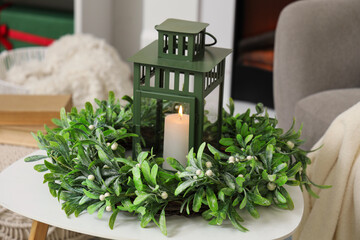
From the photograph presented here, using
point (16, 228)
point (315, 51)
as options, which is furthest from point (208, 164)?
point (315, 51)

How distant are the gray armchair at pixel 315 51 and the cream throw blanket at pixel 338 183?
355mm

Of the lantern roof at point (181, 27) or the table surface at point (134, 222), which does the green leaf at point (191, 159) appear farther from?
the lantern roof at point (181, 27)

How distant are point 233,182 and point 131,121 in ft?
0.99

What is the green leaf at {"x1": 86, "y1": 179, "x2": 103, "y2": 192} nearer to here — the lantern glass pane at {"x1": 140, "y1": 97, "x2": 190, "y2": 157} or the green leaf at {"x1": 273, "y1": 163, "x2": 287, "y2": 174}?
the lantern glass pane at {"x1": 140, "y1": 97, "x2": 190, "y2": 157}

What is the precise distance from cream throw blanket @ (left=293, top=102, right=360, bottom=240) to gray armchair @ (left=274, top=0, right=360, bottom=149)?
0.36m

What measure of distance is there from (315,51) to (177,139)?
881 mm

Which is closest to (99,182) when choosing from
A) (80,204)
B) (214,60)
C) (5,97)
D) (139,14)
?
(80,204)

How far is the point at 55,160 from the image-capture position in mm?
1067

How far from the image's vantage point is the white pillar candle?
3.51 ft

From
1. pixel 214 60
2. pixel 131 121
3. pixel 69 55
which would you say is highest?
pixel 214 60

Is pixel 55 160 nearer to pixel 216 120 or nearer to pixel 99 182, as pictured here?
pixel 99 182

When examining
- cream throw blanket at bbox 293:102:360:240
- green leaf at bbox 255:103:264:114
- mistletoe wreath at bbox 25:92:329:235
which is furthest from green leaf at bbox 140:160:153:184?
cream throw blanket at bbox 293:102:360:240

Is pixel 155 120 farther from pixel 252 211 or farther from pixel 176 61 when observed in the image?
pixel 252 211

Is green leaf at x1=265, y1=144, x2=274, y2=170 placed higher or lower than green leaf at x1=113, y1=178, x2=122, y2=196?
higher
